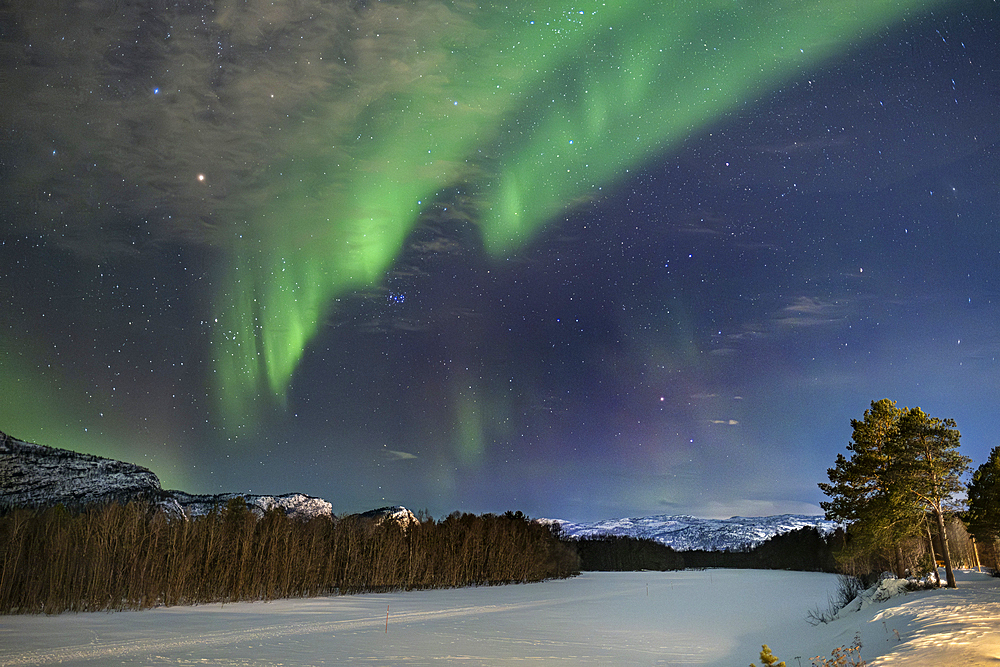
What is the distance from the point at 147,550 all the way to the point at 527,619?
23378 millimetres

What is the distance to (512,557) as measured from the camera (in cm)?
8506

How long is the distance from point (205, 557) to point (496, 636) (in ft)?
87.9

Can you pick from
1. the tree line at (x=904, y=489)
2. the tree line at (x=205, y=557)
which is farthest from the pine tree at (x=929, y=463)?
the tree line at (x=205, y=557)

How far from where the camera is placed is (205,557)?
45.0 meters

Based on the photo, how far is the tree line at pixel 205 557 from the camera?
35.8 metres

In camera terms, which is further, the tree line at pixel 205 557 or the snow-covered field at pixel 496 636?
the tree line at pixel 205 557

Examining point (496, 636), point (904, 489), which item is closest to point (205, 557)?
point (496, 636)

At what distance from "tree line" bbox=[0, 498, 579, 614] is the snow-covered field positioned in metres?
2.67

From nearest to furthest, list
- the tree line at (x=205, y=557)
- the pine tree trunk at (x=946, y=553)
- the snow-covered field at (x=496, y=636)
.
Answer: the snow-covered field at (x=496, y=636) → the pine tree trunk at (x=946, y=553) → the tree line at (x=205, y=557)

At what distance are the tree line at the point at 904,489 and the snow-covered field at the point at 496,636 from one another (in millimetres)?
8083

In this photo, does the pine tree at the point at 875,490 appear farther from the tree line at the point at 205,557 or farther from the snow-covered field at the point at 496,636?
the tree line at the point at 205,557

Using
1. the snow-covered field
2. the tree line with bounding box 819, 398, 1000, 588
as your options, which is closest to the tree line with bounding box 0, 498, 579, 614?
the snow-covered field

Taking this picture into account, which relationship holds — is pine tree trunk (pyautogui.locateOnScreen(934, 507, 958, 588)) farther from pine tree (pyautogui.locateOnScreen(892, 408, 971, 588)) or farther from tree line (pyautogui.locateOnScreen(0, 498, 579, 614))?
tree line (pyautogui.locateOnScreen(0, 498, 579, 614))

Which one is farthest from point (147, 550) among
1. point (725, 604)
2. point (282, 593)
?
point (725, 604)
